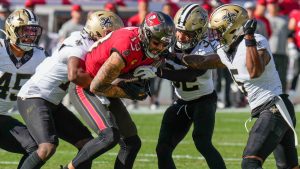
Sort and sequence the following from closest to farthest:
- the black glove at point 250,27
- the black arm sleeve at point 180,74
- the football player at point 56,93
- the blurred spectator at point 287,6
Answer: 1. the black glove at point 250,27
2. the football player at point 56,93
3. the black arm sleeve at point 180,74
4. the blurred spectator at point 287,6

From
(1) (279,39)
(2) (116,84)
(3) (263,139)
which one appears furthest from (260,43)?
(1) (279,39)

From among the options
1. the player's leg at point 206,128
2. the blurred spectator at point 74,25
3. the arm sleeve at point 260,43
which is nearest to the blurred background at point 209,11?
the blurred spectator at point 74,25

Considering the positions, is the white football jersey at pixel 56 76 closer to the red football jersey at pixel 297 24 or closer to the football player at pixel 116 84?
the football player at pixel 116 84

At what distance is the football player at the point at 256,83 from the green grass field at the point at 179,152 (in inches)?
76.0

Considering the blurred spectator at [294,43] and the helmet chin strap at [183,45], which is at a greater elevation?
the helmet chin strap at [183,45]

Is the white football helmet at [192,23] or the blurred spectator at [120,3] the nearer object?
the white football helmet at [192,23]

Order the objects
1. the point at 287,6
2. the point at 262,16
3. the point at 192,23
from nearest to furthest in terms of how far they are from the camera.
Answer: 1. the point at 192,23
2. the point at 262,16
3. the point at 287,6

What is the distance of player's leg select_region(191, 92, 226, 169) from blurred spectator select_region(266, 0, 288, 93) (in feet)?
21.7

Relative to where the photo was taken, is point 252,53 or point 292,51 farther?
point 292,51

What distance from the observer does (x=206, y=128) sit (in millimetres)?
Result: 7121

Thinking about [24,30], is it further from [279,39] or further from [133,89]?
[279,39]

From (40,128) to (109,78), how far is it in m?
0.72

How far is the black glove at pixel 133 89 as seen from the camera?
6.49m

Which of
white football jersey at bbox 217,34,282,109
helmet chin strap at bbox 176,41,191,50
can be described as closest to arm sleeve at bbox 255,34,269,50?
white football jersey at bbox 217,34,282,109
